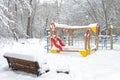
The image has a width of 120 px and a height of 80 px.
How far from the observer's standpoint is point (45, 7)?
55.8 m

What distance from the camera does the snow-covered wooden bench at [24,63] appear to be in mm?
9938

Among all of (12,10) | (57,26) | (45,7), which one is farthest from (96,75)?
(45,7)

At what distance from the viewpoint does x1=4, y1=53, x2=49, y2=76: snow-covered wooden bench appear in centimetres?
994

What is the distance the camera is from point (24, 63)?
10484mm

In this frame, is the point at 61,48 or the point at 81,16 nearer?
the point at 61,48

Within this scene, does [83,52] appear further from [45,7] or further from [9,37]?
[45,7]

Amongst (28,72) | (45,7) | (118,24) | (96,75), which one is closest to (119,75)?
(96,75)

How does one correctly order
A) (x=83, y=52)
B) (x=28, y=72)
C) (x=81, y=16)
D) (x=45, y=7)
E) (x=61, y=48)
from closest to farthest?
1. (x=28, y=72)
2. (x=83, y=52)
3. (x=61, y=48)
4. (x=81, y=16)
5. (x=45, y=7)

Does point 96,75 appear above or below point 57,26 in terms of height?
below

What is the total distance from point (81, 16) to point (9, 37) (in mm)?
28968

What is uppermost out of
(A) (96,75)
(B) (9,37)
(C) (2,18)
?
(C) (2,18)

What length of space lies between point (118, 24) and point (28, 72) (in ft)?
82.8

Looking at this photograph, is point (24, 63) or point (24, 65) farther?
point (24, 65)

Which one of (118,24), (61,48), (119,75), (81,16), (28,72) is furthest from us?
(81,16)
